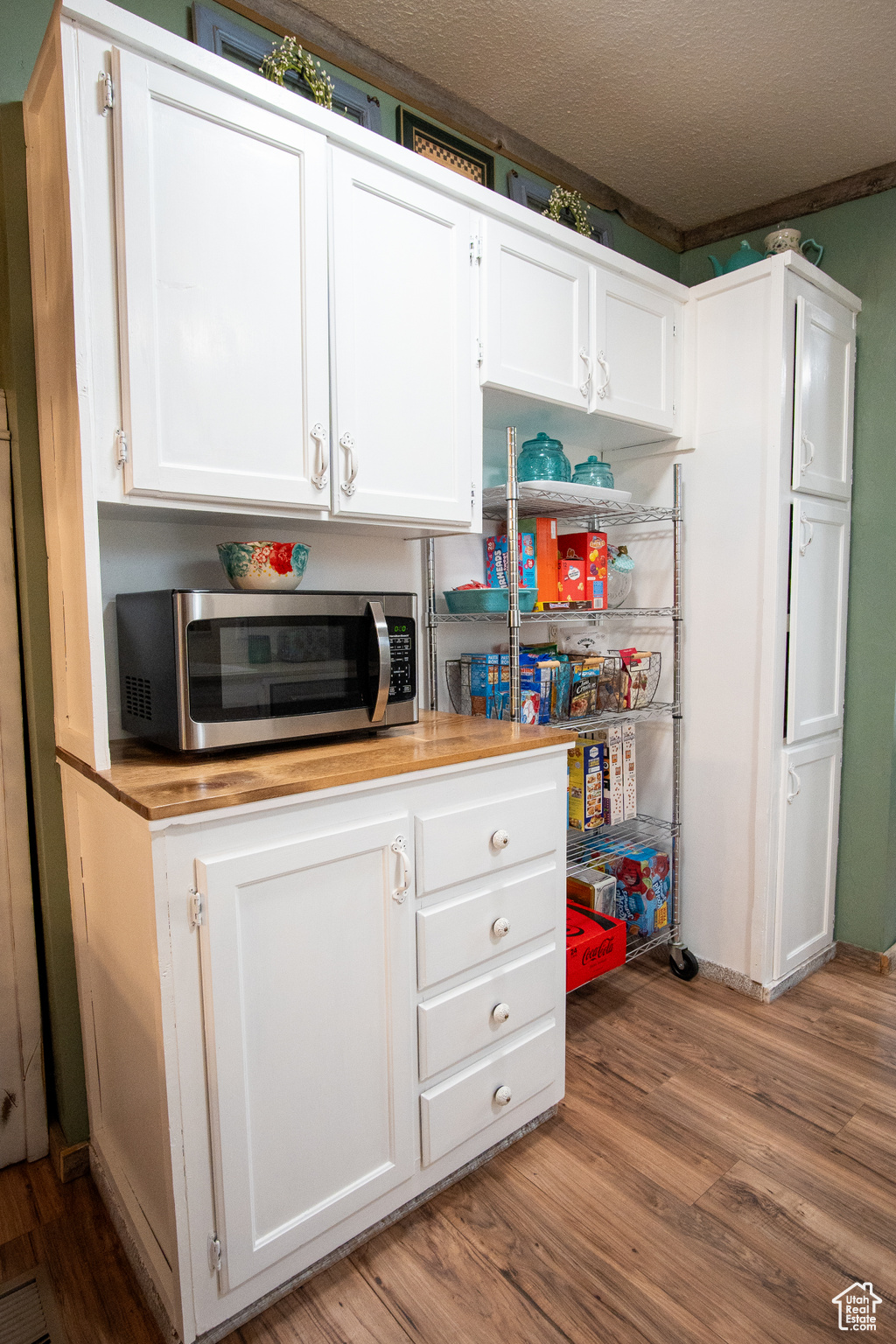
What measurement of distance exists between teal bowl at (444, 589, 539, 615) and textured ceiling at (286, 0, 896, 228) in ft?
4.65

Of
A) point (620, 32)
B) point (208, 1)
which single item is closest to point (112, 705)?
point (208, 1)

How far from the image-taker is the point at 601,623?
9.00ft

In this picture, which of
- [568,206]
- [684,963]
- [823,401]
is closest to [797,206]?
[823,401]

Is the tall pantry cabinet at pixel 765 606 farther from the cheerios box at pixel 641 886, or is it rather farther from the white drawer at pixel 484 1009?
the white drawer at pixel 484 1009

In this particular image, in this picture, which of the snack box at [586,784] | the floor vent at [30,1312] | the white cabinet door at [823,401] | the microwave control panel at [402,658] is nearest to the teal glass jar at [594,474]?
the white cabinet door at [823,401]

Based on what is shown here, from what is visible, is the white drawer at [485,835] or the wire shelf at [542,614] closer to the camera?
the white drawer at [485,835]

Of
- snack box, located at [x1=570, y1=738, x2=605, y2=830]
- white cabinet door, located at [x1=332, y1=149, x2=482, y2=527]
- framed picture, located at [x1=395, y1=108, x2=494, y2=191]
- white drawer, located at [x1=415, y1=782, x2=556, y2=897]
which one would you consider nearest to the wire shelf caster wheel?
snack box, located at [x1=570, y1=738, x2=605, y2=830]

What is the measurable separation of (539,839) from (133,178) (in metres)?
1.50

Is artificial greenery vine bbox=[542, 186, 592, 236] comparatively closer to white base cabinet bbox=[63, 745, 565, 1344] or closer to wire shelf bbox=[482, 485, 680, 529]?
wire shelf bbox=[482, 485, 680, 529]

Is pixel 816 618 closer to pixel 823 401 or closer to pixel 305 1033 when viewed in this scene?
pixel 823 401

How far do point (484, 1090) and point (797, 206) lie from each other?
3002 mm

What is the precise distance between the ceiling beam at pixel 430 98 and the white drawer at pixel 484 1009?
2284 mm

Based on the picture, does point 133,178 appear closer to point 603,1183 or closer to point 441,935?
point 441,935

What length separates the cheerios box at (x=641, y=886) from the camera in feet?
7.93
